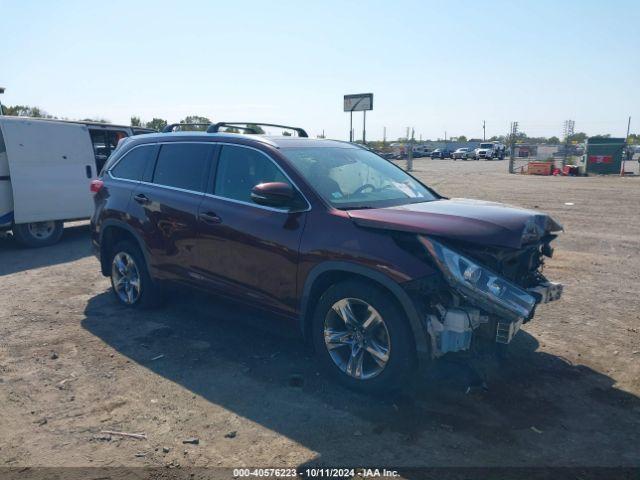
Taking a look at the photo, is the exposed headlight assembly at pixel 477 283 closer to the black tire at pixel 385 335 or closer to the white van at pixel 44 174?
the black tire at pixel 385 335

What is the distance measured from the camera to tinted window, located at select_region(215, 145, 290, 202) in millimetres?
4461

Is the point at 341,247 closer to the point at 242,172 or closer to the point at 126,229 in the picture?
the point at 242,172

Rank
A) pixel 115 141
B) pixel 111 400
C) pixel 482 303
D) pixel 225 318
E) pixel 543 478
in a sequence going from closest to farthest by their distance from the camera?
pixel 543 478 → pixel 482 303 → pixel 111 400 → pixel 225 318 → pixel 115 141

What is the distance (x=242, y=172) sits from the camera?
4.67 meters

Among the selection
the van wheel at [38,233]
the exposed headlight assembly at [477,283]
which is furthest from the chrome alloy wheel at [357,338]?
the van wheel at [38,233]

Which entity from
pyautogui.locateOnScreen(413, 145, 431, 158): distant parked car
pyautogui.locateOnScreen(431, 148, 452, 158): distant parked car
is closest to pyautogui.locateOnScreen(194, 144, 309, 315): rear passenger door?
pyautogui.locateOnScreen(413, 145, 431, 158): distant parked car

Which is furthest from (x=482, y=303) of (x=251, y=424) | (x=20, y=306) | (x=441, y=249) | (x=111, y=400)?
(x=20, y=306)

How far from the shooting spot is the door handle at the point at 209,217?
4609 millimetres

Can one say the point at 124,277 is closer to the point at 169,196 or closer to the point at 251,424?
the point at 169,196

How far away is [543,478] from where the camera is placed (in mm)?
2932

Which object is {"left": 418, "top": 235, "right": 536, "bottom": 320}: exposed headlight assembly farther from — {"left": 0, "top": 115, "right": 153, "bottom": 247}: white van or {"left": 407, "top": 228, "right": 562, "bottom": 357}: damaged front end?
{"left": 0, "top": 115, "right": 153, "bottom": 247}: white van

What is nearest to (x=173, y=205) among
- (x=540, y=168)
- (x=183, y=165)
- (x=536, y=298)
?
(x=183, y=165)

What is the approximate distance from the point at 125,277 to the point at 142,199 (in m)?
1.00

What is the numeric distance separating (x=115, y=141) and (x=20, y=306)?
568 centimetres
